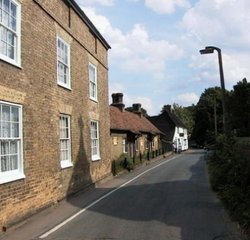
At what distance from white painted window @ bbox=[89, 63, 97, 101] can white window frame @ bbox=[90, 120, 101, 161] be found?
4.33 ft

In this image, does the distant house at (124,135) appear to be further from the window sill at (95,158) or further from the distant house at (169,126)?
the distant house at (169,126)

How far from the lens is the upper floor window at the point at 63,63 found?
18953 mm

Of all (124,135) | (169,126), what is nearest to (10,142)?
(124,135)

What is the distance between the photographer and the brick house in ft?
44.1

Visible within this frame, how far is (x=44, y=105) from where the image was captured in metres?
16.5

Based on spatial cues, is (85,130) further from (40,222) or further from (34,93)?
(40,222)

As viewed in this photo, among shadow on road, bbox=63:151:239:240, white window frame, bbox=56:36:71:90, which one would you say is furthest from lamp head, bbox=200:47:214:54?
shadow on road, bbox=63:151:239:240

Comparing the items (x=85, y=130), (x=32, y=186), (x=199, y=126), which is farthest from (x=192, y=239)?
(x=199, y=126)

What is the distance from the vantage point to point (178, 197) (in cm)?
1906

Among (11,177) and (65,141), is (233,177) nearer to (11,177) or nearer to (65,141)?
(11,177)

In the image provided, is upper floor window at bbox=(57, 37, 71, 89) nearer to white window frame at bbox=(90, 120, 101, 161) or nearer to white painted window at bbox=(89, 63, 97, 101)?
white painted window at bbox=(89, 63, 97, 101)

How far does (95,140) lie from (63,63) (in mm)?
6939


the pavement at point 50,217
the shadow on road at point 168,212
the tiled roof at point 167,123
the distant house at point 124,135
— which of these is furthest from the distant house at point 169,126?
the pavement at point 50,217

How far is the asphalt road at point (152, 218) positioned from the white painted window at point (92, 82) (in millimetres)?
5849
